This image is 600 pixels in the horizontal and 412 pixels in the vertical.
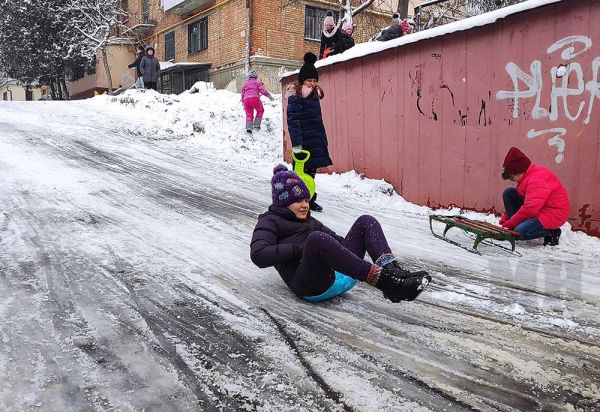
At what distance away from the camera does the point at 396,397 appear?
2.06m

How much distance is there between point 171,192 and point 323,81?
3.77 m

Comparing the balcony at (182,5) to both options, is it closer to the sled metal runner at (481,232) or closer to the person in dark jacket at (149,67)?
the person in dark jacket at (149,67)

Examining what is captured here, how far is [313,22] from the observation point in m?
21.0

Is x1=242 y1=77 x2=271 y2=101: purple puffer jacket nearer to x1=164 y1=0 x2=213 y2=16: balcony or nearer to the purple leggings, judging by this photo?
the purple leggings

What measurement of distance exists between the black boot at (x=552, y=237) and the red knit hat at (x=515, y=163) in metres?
0.70

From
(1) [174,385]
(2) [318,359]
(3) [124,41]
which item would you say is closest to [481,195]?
(2) [318,359]

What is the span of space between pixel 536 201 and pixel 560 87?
1.45m

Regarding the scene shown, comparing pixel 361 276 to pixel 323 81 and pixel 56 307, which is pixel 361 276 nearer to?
pixel 56 307

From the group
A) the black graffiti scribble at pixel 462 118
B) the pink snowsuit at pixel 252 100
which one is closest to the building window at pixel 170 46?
the pink snowsuit at pixel 252 100

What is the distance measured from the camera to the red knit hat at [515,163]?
186 inches

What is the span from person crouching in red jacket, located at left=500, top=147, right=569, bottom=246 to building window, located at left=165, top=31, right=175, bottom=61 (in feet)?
75.7

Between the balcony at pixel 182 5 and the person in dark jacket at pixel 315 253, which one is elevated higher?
the balcony at pixel 182 5

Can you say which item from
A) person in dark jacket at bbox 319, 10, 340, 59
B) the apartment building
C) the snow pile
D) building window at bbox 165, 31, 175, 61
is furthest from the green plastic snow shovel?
building window at bbox 165, 31, 175, 61

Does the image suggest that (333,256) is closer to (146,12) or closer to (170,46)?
(170,46)
